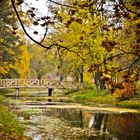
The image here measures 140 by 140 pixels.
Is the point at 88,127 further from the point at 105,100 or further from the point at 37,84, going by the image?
the point at 37,84

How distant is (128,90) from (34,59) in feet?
197

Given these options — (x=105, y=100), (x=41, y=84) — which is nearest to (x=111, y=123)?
(x=105, y=100)

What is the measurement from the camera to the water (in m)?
18.5

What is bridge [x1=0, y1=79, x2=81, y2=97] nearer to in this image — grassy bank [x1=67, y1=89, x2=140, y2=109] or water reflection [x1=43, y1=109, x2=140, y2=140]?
grassy bank [x1=67, y1=89, x2=140, y2=109]

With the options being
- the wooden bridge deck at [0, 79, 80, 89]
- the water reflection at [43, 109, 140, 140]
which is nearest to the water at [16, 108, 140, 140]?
the water reflection at [43, 109, 140, 140]

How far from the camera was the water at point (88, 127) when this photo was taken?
18.5m

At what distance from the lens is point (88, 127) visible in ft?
73.4

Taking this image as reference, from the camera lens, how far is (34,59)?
311 ft

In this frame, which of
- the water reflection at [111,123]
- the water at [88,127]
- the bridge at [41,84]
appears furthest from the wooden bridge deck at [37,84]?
the water at [88,127]

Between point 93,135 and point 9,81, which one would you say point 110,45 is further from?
point 9,81

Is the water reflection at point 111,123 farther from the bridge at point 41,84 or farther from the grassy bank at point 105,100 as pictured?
the bridge at point 41,84

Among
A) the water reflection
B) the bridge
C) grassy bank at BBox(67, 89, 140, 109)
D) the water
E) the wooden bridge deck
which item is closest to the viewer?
the water

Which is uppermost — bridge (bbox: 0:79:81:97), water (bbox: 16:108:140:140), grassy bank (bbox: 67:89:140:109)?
bridge (bbox: 0:79:81:97)

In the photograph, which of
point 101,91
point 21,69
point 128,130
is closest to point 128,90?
point 101,91
